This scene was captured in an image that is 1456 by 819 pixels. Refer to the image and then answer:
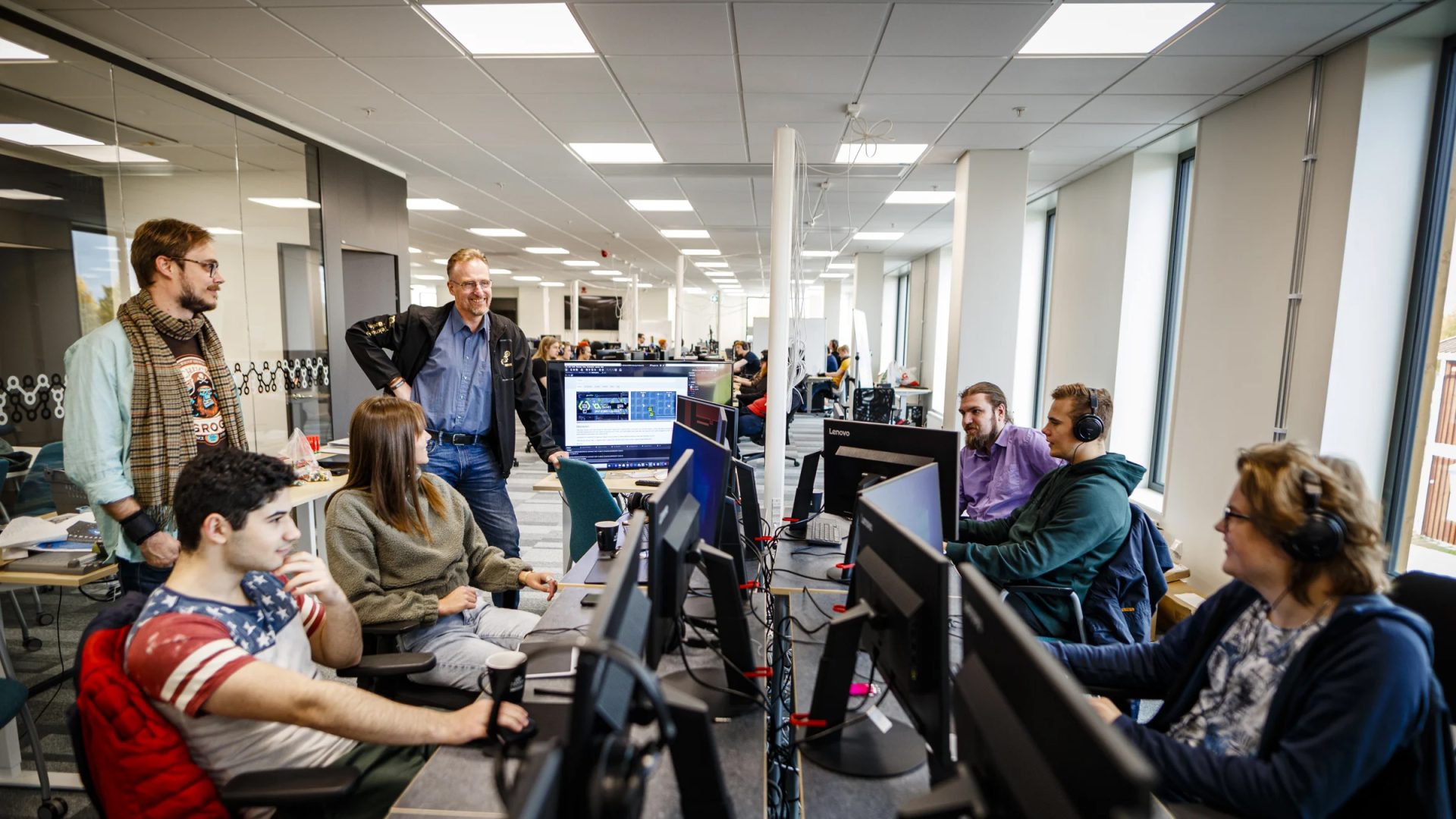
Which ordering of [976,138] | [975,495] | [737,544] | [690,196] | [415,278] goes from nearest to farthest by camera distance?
[737,544], [975,495], [976,138], [690,196], [415,278]

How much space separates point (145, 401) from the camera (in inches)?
81.7

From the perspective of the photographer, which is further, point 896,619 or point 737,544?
point 737,544

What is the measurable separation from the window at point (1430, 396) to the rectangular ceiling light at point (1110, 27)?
4.00 feet

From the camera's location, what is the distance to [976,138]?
4859 millimetres

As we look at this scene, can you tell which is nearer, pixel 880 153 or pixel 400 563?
pixel 400 563

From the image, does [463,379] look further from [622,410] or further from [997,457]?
[997,457]

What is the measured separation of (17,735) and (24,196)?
2441 mm

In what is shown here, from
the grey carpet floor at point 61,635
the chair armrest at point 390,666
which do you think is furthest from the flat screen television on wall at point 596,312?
the chair armrest at point 390,666

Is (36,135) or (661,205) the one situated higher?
(661,205)

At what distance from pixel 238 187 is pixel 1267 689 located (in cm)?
583

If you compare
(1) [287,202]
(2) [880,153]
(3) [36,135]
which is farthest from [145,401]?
(2) [880,153]

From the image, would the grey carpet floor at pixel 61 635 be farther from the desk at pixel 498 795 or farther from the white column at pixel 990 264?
the white column at pixel 990 264

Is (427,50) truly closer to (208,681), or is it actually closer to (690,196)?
(208,681)

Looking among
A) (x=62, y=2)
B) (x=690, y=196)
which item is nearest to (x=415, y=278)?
(x=690, y=196)
